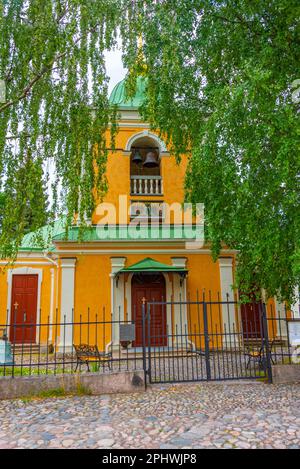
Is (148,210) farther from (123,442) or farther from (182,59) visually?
(123,442)

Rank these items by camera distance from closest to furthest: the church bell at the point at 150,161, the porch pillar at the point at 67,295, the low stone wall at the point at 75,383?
the low stone wall at the point at 75,383
the porch pillar at the point at 67,295
the church bell at the point at 150,161

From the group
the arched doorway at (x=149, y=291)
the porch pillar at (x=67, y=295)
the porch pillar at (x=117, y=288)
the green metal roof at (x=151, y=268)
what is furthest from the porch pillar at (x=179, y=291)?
the porch pillar at (x=67, y=295)

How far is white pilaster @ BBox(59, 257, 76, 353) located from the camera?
11.1 m

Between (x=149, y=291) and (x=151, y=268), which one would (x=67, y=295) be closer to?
(x=149, y=291)

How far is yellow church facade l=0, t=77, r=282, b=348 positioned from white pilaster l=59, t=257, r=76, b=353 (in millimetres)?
30

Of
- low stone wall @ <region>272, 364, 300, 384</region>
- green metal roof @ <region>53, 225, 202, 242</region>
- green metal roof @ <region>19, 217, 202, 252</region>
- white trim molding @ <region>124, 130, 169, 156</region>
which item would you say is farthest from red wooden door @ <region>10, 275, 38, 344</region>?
low stone wall @ <region>272, 364, 300, 384</region>

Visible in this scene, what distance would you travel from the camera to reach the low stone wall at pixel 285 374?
7.12m

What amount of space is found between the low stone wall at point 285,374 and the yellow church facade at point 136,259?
4.26 meters

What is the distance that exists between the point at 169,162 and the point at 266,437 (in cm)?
1000

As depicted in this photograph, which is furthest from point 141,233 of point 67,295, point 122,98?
point 122,98

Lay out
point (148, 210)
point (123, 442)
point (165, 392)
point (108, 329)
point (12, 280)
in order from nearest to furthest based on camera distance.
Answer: point (123, 442)
point (165, 392)
point (108, 329)
point (148, 210)
point (12, 280)

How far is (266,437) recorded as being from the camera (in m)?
4.09

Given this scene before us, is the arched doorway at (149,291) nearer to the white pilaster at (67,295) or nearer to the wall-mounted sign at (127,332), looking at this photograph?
the white pilaster at (67,295)

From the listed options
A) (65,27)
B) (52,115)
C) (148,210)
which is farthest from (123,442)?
(148,210)
